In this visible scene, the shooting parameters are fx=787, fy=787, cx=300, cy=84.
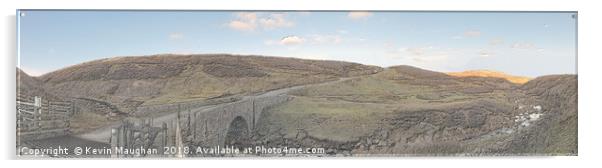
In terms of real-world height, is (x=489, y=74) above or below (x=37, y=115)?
above

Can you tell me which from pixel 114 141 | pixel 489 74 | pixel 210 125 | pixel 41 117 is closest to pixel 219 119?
pixel 210 125

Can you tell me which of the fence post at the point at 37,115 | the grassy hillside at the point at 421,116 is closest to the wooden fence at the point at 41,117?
the fence post at the point at 37,115

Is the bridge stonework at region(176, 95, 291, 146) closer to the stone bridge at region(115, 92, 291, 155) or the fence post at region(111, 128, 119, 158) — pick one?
the stone bridge at region(115, 92, 291, 155)

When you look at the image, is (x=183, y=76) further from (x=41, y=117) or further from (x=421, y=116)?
(x=421, y=116)

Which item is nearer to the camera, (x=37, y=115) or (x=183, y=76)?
(x=37, y=115)

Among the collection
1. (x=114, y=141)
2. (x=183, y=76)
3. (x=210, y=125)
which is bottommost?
(x=114, y=141)

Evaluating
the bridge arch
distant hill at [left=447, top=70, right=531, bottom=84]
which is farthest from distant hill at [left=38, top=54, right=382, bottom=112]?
distant hill at [left=447, top=70, right=531, bottom=84]

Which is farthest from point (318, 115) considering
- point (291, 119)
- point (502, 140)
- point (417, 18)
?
point (502, 140)

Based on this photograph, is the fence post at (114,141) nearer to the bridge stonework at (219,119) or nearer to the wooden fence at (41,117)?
the wooden fence at (41,117)
